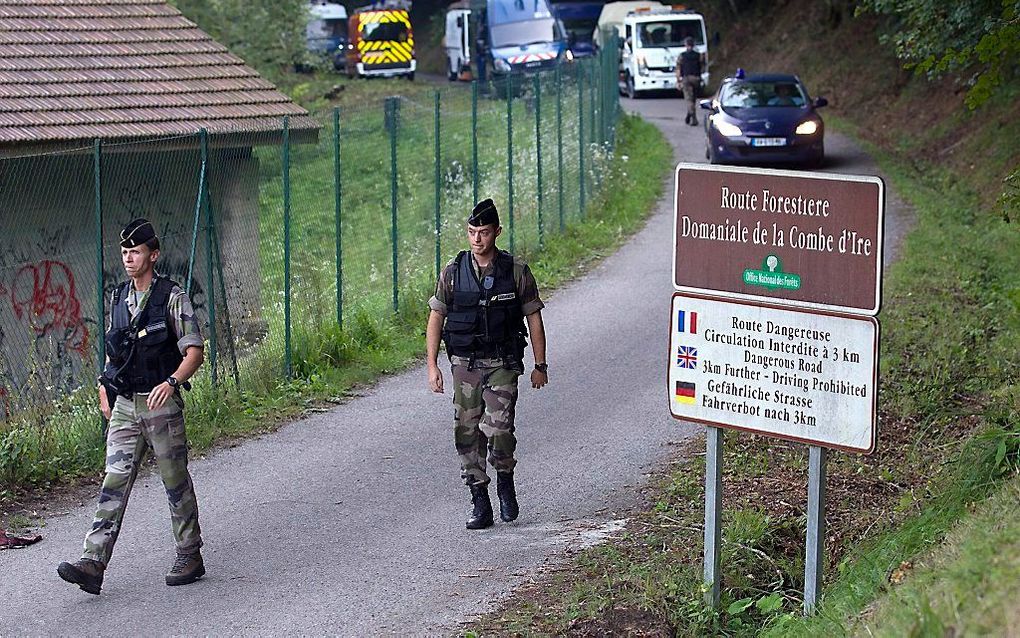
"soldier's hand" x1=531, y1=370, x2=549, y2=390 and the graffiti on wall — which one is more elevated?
"soldier's hand" x1=531, y1=370, x2=549, y2=390

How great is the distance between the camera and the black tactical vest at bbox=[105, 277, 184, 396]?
22.6 ft

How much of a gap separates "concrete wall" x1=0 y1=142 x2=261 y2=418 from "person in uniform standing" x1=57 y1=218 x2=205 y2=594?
8.98ft

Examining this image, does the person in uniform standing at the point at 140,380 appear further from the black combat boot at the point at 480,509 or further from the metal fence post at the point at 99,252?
the metal fence post at the point at 99,252

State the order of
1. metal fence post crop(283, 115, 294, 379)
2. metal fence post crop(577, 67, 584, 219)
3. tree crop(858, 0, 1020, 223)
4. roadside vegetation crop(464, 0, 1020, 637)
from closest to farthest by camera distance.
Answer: roadside vegetation crop(464, 0, 1020, 637)
tree crop(858, 0, 1020, 223)
metal fence post crop(283, 115, 294, 379)
metal fence post crop(577, 67, 584, 219)

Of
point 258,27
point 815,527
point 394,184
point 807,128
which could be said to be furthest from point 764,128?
point 815,527

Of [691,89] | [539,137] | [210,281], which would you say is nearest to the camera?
[210,281]

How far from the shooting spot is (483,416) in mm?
7762

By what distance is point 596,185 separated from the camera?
2116 cm

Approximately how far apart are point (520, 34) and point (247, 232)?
2936 cm

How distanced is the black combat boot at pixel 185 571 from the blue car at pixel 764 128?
16.5m

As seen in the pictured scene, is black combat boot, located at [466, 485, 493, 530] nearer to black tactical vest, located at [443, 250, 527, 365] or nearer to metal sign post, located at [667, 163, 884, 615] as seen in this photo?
black tactical vest, located at [443, 250, 527, 365]

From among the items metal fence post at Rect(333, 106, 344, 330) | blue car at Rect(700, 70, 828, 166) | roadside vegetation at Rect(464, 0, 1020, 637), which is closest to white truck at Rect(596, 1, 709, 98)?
blue car at Rect(700, 70, 828, 166)

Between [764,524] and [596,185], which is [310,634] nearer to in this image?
[764,524]

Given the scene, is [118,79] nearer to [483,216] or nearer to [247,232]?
[247,232]
